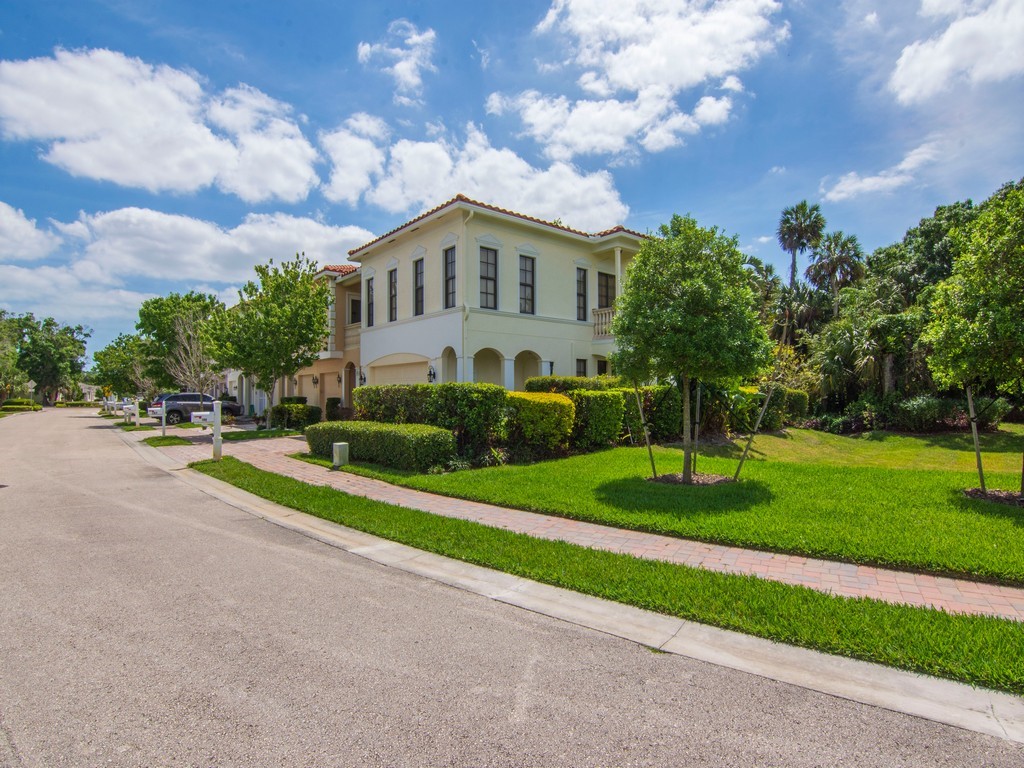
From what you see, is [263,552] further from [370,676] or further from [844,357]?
[844,357]

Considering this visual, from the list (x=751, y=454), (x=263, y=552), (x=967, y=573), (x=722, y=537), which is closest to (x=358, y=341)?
(x=751, y=454)

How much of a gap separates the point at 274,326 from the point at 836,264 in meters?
35.0

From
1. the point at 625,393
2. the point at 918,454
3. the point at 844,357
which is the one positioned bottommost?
the point at 918,454

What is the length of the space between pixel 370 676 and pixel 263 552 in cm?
328

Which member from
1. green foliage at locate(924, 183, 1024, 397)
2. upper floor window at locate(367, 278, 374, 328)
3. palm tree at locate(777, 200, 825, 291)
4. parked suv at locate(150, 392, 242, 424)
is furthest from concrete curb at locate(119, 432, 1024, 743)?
palm tree at locate(777, 200, 825, 291)

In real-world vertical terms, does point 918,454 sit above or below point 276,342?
below

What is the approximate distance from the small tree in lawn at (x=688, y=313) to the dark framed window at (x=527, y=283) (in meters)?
8.73

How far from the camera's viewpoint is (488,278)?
17.2 m

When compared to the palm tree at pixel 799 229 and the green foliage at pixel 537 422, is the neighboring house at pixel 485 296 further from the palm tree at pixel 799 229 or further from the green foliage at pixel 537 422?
the palm tree at pixel 799 229

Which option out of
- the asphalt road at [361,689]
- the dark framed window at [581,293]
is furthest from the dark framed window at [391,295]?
the asphalt road at [361,689]

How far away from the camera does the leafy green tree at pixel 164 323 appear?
105 feet

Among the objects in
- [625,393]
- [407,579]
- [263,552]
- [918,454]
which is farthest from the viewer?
[918,454]

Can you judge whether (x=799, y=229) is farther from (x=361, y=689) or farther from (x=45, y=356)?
(x=45, y=356)

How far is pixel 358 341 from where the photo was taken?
76.9 ft
